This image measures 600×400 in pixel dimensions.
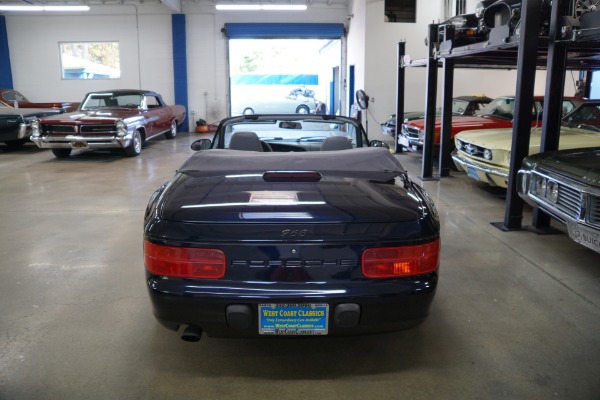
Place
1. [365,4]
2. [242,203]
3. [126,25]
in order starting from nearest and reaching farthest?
[242,203], [365,4], [126,25]

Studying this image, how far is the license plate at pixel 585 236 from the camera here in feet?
10.5

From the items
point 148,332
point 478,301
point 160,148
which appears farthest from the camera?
point 160,148

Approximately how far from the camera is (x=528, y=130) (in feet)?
16.1

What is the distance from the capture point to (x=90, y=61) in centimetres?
1694

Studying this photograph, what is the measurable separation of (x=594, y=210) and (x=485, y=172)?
3.06m

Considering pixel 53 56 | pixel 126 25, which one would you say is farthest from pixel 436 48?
pixel 53 56

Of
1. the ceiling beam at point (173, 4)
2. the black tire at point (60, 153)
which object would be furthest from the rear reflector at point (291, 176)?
the ceiling beam at point (173, 4)

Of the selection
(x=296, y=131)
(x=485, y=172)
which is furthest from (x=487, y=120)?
(x=296, y=131)

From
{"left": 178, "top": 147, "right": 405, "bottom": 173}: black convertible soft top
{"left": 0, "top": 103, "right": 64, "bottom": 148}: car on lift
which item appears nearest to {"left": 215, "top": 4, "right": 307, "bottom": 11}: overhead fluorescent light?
{"left": 0, "top": 103, "right": 64, "bottom": 148}: car on lift

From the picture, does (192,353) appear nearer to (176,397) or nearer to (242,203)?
(176,397)

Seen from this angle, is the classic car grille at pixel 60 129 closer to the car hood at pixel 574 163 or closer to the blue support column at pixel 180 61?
the blue support column at pixel 180 61

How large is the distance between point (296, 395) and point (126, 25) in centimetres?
1686

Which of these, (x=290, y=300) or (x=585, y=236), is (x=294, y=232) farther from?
(x=585, y=236)

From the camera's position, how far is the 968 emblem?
6.82ft
